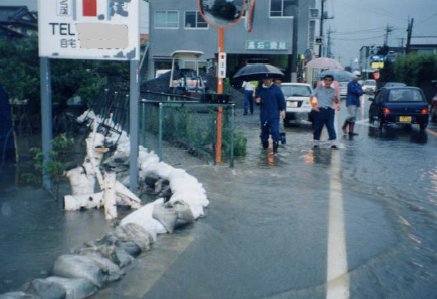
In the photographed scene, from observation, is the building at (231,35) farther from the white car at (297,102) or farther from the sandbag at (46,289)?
the sandbag at (46,289)

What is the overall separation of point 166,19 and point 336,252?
38.8m

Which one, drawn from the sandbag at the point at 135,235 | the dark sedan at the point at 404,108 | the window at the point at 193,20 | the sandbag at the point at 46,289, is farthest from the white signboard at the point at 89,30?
the window at the point at 193,20

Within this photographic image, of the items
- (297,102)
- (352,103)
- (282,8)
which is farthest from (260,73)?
(282,8)

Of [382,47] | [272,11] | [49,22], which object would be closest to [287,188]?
[49,22]

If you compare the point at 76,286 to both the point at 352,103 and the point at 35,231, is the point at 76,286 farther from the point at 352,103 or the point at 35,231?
the point at 352,103

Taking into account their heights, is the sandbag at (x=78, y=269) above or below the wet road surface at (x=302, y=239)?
above

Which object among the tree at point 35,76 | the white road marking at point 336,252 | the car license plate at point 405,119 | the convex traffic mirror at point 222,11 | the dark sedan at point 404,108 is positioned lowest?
the white road marking at point 336,252

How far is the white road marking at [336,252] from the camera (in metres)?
4.88

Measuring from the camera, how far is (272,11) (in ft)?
137

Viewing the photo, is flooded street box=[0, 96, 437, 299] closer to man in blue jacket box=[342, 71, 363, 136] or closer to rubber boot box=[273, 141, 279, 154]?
rubber boot box=[273, 141, 279, 154]

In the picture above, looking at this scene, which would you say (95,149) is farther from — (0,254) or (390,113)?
(390,113)

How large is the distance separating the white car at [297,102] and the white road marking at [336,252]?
11.9 m

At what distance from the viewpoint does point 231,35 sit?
4184 cm

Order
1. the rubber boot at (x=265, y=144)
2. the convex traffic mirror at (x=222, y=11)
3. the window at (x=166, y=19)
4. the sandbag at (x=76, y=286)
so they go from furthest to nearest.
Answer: the window at (x=166, y=19), the rubber boot at (x=265, y=144), the convex traffic mirror at (x=222, y=11), the sandbag at (x=76, y=286)
